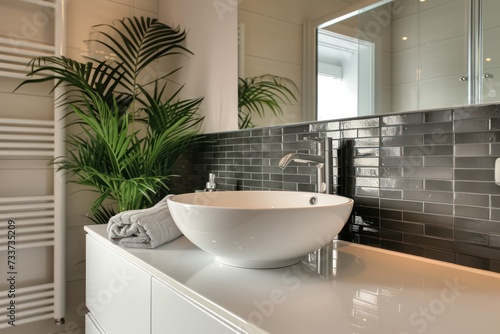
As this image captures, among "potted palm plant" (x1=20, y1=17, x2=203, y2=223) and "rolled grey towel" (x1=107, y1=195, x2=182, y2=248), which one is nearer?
"rolled grey towel" (x1=107, y1=195, x2=182, y2=248)

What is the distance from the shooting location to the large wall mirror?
814 millimetres

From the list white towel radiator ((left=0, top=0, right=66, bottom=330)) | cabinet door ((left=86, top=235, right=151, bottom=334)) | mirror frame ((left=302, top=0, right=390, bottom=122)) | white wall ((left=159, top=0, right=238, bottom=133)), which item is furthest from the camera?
white towel radiator ((left=0, top=0, right=66, bottom=330))

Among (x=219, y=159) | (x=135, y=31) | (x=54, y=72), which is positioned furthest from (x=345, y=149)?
(x=54, y=72)

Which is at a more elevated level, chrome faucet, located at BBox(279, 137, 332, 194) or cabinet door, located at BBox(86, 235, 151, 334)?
chrome faucet, located at BBox(279, 137, 332, 194)

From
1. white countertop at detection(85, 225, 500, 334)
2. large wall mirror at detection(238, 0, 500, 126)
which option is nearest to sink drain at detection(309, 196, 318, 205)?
white countertop at detection(85, 225, 500, 334)

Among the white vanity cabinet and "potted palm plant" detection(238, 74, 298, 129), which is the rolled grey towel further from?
"potted palm plant" detection(238, 74, 298, 129)

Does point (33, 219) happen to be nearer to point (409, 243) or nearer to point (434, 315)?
point (409, 243)

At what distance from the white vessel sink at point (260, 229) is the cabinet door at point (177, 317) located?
0.13 metres

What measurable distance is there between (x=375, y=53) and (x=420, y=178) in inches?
14.5

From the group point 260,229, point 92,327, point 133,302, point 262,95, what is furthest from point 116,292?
point 262,95

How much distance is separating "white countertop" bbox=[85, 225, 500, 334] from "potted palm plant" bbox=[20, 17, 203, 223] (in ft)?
2.58

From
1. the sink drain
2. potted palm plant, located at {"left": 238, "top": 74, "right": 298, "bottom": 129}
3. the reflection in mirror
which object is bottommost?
the sink drain

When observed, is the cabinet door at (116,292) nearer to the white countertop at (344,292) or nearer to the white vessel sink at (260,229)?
the white countertop at (344,292)

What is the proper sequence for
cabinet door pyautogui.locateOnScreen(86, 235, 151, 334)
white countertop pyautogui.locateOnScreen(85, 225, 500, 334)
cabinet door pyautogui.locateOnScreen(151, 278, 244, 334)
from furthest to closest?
cabinet door pyautogui.locateOnScreen(86, 235, 151, 334) → cabinet door pyautogui.locateOnScreen(151, 278, 244, 334) → white countertop pyautogui.locateOnScreen(85, 225, 500, 334)
